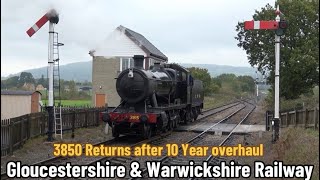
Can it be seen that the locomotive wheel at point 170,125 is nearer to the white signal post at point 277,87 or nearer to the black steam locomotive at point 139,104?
the black steam locomotive at point 139,104

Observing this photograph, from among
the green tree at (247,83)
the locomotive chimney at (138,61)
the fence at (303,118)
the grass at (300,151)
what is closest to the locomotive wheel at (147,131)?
the locomotive chimney at (138,61)

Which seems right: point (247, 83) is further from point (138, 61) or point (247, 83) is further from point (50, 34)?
point (50, 34)

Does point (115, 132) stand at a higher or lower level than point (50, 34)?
lower

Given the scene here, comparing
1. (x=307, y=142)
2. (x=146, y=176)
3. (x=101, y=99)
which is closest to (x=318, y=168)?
(x=307, y=142)

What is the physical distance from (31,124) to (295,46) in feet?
68.9

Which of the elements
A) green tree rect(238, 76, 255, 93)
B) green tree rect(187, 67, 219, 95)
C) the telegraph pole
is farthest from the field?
the telegraph pole

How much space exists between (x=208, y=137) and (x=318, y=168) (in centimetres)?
966

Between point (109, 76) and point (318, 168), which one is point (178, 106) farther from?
point (109, 76)

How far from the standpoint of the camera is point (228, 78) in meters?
118

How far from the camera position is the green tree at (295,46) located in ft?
93.4

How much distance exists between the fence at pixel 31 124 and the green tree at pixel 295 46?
14.0 meters

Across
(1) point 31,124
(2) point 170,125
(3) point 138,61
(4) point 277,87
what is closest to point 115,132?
(3) point 138,61

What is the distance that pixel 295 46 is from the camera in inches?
1203

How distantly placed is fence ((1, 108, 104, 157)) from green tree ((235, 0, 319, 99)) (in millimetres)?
13987
